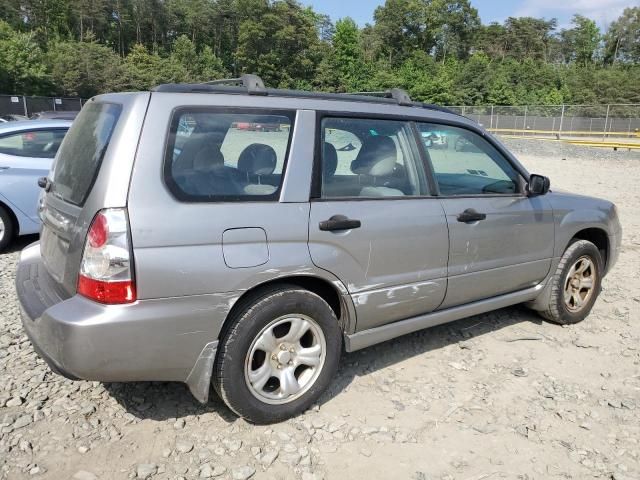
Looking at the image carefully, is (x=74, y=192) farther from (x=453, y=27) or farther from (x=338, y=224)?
(x=453, y=27)

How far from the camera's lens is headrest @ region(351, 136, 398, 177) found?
3.48 metres

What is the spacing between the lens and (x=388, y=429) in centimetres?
309

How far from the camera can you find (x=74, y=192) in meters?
2.84

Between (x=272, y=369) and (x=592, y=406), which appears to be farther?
(x=592, y=406)

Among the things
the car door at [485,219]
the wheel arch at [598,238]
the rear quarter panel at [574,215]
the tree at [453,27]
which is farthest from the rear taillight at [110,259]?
the tree at [453,27]

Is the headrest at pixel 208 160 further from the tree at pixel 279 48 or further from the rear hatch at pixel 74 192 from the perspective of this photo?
the tree at pixel 279 48

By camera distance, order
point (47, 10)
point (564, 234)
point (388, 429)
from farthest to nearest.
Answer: point (47, 10) → point (564, 234) → point (388, 429)

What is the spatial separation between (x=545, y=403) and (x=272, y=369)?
1.80 metres

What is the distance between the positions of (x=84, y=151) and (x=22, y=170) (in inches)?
167

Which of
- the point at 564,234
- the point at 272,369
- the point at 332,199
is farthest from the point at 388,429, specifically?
the point at 564,234

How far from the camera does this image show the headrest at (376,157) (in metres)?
3.48

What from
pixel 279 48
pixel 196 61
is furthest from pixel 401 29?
pixel 196 61

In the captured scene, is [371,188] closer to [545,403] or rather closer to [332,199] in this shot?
[332,199]

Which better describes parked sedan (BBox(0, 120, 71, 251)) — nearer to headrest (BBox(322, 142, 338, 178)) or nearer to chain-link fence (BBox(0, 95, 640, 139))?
headrest (BBox(322, 142, 338, 178))
